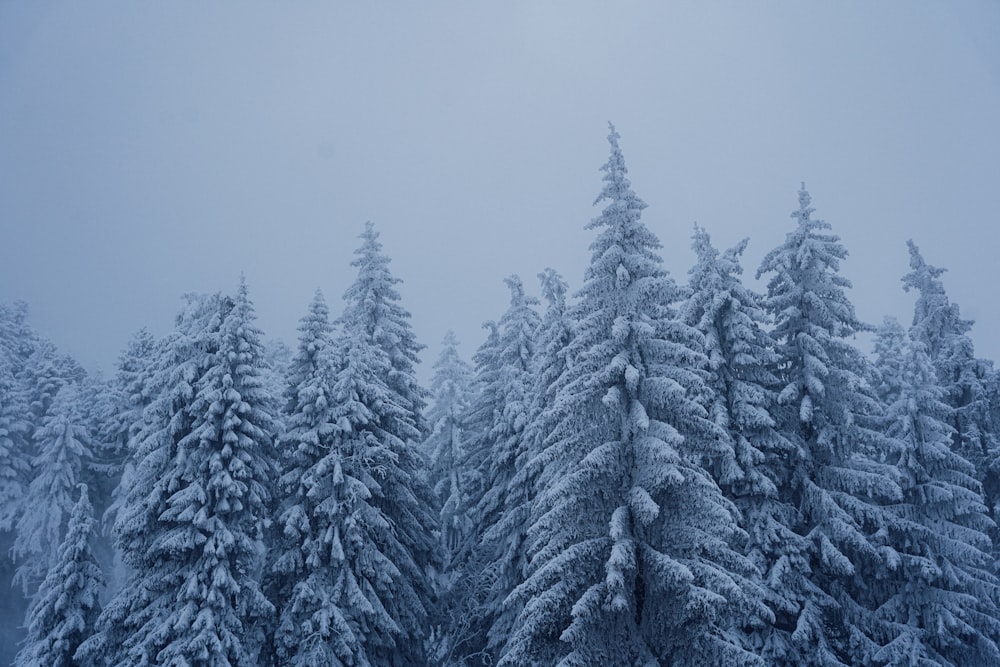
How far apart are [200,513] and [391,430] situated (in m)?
7.48

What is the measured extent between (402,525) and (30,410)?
31.7 meters

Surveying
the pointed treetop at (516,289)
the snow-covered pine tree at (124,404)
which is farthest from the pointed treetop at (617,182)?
the snow-covered pine tree at (124,404)

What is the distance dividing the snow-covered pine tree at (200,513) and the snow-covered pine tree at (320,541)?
926 millimetres

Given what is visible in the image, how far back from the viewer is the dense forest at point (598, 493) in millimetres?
16219

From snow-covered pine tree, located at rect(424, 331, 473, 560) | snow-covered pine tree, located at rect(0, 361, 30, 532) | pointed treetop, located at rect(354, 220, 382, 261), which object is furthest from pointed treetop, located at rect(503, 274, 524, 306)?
snow-covered pine tree, located at rect(0, 361, 30, 532)

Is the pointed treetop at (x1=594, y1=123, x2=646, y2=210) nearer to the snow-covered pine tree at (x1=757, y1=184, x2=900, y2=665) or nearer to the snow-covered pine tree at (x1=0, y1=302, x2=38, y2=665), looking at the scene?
the snow-covered pine tree at (x1=757, y1=184, x2=900, y2=665)

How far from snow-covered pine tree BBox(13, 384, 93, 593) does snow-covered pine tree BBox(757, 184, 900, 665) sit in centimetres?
3665

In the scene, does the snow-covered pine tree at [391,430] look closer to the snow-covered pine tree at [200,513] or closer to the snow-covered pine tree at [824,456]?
the snow-covered pine tree at [200,513]

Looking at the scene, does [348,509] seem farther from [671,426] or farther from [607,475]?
[671,426]

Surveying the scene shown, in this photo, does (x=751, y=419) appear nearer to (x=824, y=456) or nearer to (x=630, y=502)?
(x=824, y=456)

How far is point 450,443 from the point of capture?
112 feet

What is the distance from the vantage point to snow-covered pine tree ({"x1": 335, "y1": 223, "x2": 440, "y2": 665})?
23609 millimetres

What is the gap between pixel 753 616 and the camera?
1762 centimetres

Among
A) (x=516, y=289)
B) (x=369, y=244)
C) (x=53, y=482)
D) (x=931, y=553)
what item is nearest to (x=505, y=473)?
(x=516, y=289)
